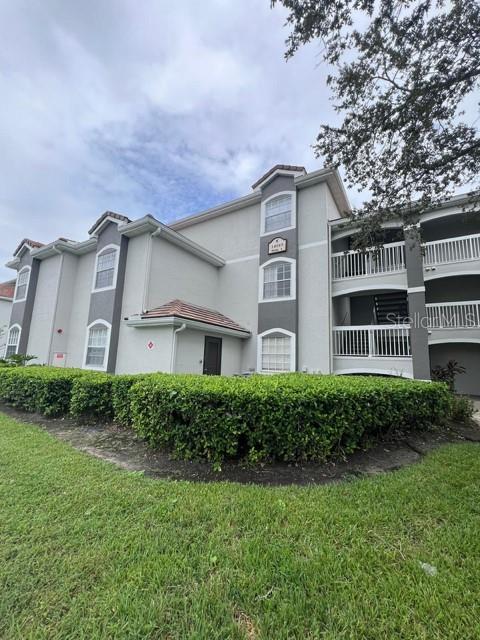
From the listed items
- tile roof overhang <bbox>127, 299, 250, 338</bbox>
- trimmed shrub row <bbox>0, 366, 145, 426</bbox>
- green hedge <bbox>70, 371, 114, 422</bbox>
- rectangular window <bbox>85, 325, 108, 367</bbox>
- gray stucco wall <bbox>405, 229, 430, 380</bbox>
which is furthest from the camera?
rectangular window <bbox>85, 325, 108, 367</bbox>

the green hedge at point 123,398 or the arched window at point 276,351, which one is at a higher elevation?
the arched window at point 276,351

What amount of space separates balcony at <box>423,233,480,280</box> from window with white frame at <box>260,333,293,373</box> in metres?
6.19

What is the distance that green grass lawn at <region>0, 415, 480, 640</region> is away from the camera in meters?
1.73

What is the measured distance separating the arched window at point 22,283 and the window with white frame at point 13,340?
1.94 m

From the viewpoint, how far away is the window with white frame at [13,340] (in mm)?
16453

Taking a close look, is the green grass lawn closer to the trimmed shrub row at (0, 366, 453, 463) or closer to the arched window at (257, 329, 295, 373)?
the trimmed shrub row at (0, 366, 453, 463)

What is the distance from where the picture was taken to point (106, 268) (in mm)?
13414

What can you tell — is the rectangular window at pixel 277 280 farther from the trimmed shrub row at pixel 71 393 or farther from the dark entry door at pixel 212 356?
the trimmed shrub row at pixel 71 393

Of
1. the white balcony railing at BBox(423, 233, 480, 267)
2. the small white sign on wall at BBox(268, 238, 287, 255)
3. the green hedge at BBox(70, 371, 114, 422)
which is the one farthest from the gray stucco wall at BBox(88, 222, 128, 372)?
Answer: the white balcony railing at BBox(423, 233, 480, 267)

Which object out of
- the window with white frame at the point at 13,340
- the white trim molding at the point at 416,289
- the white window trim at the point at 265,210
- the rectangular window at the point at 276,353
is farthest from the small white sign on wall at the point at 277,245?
the window with white frame at the point at 13,340

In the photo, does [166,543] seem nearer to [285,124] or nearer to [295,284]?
[285,124]

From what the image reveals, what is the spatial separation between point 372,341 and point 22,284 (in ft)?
67.8

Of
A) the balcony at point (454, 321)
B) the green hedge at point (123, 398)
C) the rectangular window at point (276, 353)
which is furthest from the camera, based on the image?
the rectangular window at point (276, 353)

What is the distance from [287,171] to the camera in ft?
42.6
